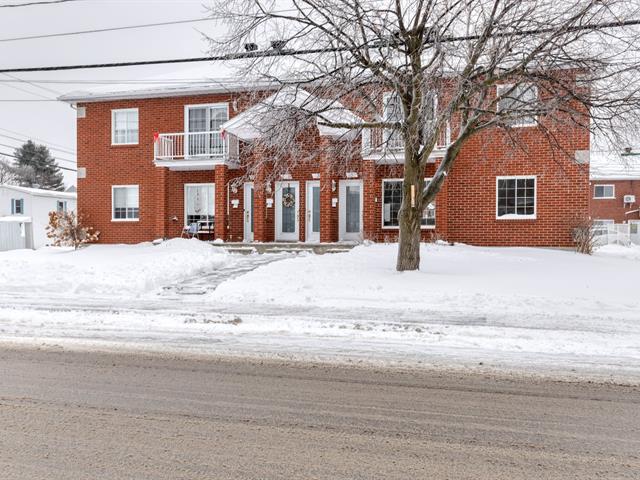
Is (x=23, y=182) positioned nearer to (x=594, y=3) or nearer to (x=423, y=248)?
(x=423, y=248)

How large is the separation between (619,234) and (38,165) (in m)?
70.1

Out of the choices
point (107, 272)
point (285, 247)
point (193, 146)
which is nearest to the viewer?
point (107, 272)

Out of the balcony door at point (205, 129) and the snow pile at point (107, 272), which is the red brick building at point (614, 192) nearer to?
the balcony door at point (205, 129)

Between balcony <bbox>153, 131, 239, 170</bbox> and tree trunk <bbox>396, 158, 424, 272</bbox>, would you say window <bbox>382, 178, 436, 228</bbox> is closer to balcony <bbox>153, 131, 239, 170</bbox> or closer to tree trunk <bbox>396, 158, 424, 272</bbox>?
balcony <bbox>153, 131, 239, 170</bbox>

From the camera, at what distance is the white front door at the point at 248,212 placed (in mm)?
20469

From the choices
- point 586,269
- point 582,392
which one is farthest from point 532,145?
point 582,392

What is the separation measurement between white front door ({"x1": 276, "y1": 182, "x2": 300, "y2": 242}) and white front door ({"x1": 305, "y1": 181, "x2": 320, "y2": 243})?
1.46 ft

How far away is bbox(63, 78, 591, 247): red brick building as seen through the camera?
685 inches

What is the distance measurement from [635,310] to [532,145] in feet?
33.9

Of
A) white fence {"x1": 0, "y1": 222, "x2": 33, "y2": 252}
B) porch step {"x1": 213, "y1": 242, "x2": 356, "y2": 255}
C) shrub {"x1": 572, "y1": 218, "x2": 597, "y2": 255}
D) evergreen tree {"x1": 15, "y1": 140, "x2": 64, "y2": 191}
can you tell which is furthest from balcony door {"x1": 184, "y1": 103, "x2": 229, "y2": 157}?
evergreen tree {"x1": 15, "y1": 140, "x2": 64, "y2": 191}

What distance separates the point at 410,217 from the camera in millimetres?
11141

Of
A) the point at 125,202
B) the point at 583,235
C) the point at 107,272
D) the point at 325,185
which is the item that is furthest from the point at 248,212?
the point at 583,235

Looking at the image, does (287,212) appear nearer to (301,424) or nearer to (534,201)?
(534,201)

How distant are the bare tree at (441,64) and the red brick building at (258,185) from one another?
6.04m
